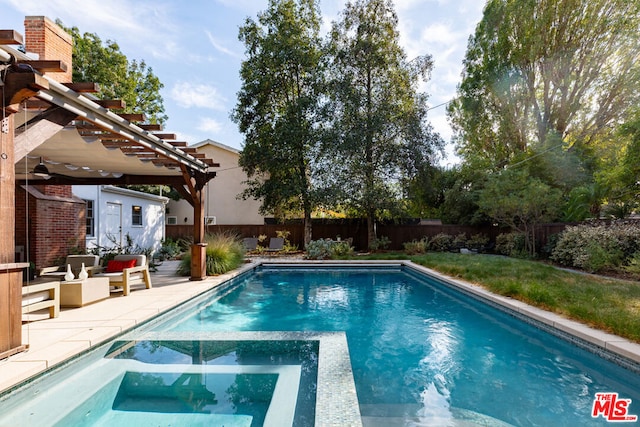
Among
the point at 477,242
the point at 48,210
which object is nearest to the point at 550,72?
the point at 477,242

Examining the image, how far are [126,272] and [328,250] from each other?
8903mm

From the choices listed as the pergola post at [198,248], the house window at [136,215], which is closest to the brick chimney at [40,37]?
the pergola post at [198,248]

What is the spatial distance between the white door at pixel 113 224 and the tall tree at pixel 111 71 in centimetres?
976

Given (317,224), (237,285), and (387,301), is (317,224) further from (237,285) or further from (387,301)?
(387,301)

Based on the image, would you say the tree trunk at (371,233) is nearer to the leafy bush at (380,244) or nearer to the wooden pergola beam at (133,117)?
the leafy bush at (380,244)

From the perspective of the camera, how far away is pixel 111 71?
2070 centimetres

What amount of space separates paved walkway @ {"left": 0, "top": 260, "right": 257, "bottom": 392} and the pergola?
1.03 metres

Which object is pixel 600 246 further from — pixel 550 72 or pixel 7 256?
pixel 7 256

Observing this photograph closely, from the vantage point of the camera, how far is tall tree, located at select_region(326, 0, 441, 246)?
Result: 49.9 feet

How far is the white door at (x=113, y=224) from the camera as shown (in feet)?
38.4

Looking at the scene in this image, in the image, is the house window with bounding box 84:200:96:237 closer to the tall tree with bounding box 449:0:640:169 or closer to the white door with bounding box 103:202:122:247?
the white door with bounding box 103:202:122:247

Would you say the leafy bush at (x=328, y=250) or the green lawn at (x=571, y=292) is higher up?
the leafy bush at (x=328, y=250)

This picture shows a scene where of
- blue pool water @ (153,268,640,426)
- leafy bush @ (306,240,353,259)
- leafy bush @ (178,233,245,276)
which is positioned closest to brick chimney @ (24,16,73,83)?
leafy bush @ (178,233,245,276)

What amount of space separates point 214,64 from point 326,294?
11.7 metres
